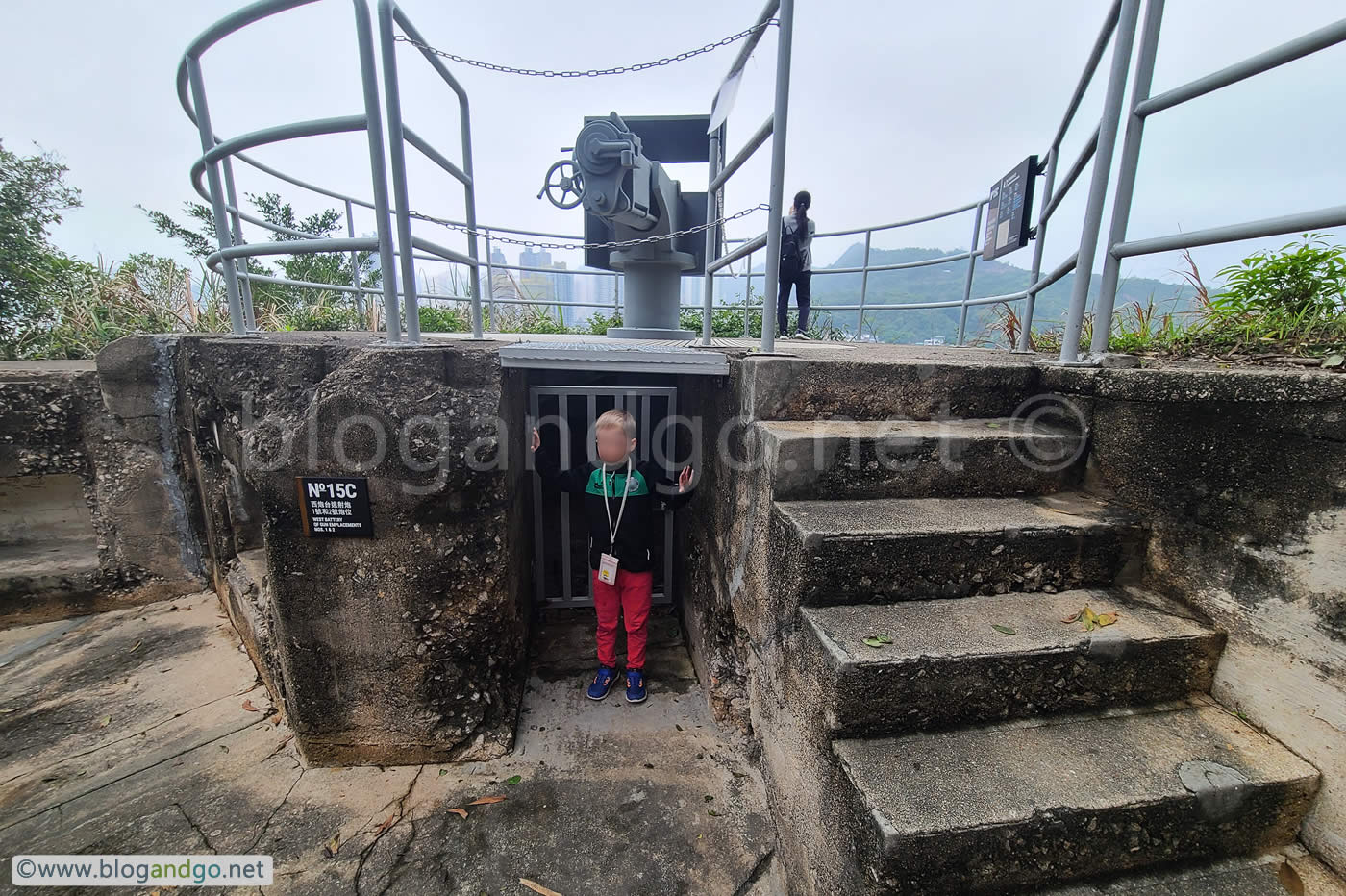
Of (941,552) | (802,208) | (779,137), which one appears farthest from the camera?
(802,208)

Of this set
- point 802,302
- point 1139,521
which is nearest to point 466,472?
point 1139,521

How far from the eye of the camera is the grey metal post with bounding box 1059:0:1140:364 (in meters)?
1.92

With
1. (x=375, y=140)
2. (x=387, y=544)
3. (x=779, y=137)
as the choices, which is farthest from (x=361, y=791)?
(x=779, y=137)

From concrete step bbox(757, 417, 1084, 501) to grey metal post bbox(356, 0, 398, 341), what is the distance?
1627mm

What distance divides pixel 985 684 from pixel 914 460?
804mm

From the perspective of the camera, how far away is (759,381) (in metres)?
2.16

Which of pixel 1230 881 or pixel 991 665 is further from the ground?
pixel 991 665

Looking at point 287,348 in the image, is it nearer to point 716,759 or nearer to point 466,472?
point 466,472

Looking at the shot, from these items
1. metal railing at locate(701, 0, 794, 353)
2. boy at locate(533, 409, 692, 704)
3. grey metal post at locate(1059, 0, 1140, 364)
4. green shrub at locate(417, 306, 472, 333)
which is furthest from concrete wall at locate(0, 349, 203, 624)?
green shrub at locate(417, 306, 472, 333)

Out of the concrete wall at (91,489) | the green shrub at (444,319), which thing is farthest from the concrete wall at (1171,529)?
the green shrub at (444,319)

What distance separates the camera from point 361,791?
2256mm

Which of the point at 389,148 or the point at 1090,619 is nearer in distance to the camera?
the point at 1090,619

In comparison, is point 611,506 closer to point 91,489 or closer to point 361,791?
point 361,791

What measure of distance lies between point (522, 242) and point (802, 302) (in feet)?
12.5
